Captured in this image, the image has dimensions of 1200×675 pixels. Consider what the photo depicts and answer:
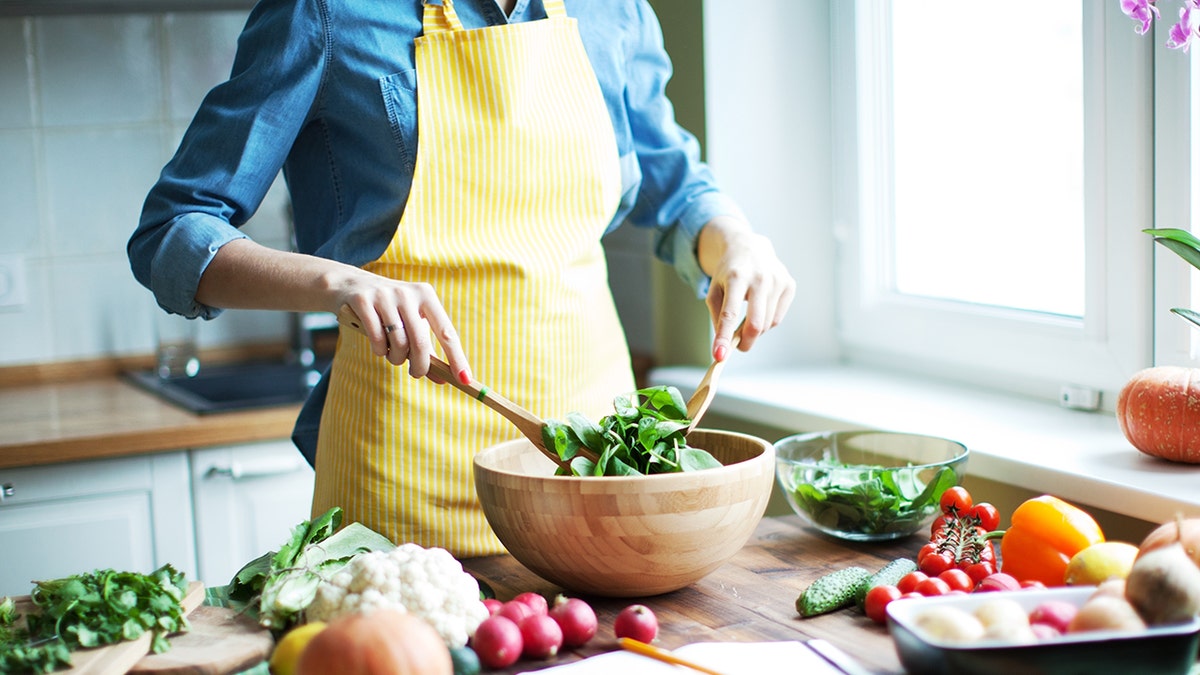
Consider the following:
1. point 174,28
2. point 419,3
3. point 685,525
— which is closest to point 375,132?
point 419,3

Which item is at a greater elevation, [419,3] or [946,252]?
[419,3]

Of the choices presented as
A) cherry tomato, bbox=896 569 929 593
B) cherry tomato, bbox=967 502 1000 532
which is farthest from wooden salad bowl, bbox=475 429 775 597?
cherry tomato, bbox=967 502 1000 532

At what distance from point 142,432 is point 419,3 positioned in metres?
0.97

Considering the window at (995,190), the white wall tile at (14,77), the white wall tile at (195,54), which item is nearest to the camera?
the window at (995,190)

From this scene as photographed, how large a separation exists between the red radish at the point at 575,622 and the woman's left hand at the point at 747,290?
0.35 m

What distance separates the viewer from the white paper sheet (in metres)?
0.93

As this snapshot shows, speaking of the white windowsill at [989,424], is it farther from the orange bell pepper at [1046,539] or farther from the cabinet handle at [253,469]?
the cabinet handle at [253,469]

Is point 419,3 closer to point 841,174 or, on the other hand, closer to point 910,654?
point 910,654

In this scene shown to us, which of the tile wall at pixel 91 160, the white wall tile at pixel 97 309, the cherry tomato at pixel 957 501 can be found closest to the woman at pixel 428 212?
the cherry tomato at pixel 957 501

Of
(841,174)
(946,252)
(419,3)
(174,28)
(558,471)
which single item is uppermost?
(174,28)

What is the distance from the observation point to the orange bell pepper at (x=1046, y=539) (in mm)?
1072

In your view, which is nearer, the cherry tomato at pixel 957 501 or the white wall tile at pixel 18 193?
the cherry tomato at pixel 957 501

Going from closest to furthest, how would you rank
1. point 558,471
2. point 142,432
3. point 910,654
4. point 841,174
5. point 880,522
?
point 910,654
point 558,471
point 880,522
point 142,432
point 841,174

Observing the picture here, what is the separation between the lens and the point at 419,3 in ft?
4.32
